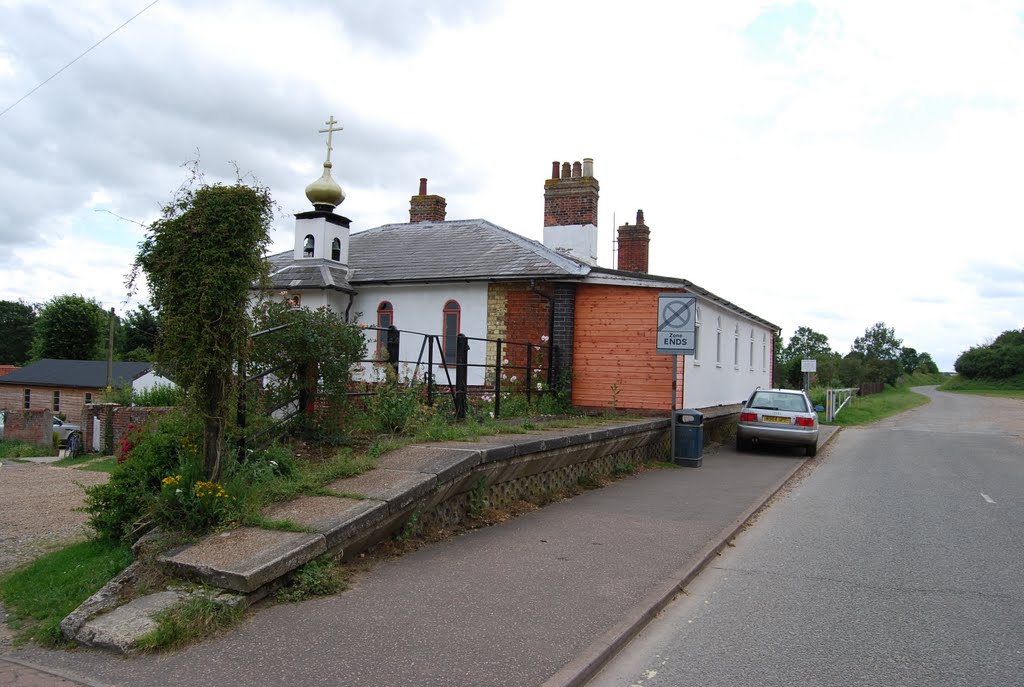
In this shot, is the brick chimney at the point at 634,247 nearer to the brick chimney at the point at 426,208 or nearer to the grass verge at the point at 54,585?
the brick chimney at the point at 426,208

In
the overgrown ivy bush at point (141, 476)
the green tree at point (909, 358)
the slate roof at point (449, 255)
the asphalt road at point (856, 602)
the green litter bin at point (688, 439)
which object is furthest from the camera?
the green tree at point (909, 358)

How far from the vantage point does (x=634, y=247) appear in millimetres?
23359

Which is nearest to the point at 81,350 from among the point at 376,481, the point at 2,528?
the point at 2,528

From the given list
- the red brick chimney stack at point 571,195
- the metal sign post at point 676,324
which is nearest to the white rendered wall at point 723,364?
the metal sign post at point 676,324

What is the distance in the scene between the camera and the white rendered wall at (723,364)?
18125 millimetres

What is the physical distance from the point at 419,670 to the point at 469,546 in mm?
2792

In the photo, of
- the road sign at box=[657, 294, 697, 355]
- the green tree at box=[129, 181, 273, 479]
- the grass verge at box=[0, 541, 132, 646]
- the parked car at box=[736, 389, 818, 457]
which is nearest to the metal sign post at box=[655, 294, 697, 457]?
the road sign at box=[657, 294, 697, 355]

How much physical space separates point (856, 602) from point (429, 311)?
13760 millimetres

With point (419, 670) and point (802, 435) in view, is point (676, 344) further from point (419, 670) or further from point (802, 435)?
point (419, 670)

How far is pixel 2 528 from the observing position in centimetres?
1005

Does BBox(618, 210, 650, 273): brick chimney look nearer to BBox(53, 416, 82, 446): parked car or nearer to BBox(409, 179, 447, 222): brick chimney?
BBox(409, 179, 447, 222): brick chimney

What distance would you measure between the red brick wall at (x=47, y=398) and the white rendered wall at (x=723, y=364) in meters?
38.6

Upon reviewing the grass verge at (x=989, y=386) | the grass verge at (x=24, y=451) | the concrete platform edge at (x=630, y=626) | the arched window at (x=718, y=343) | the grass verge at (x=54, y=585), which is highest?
the arched window at (x=718, y=343)

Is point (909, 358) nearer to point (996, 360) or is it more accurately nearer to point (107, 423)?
point (996, 360)
